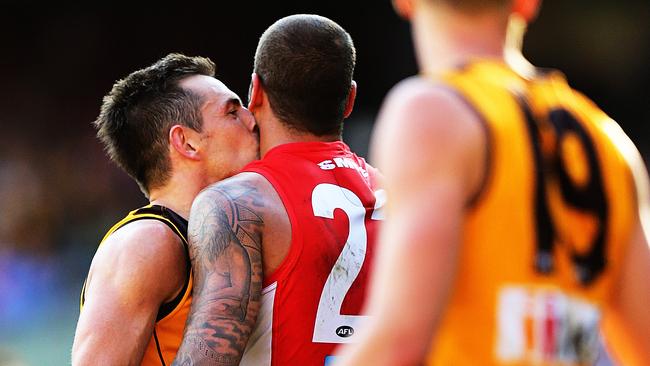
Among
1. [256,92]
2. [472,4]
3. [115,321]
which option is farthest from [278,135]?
[472,4]

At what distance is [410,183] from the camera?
1827mm

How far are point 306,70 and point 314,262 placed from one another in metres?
0.75

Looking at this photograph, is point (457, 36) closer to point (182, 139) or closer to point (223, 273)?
point (223, 273)

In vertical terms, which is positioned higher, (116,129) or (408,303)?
(408,303)

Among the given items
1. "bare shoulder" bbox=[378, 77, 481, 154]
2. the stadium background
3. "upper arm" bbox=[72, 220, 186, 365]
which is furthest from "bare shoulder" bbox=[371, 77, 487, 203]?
the stadium background

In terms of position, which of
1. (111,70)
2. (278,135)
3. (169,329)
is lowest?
(111,70)

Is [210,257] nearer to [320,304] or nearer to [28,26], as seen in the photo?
[320,304]

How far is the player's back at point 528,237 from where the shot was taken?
74.7 inches

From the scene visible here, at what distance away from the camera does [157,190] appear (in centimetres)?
408

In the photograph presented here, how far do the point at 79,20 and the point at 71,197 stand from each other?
256cm

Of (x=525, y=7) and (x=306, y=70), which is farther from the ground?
(x=525, y=7)

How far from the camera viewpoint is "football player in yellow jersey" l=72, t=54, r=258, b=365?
352cm

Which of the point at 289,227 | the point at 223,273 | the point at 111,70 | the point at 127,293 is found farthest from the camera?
the point at 111,70

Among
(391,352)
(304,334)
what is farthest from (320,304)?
(391,352)
